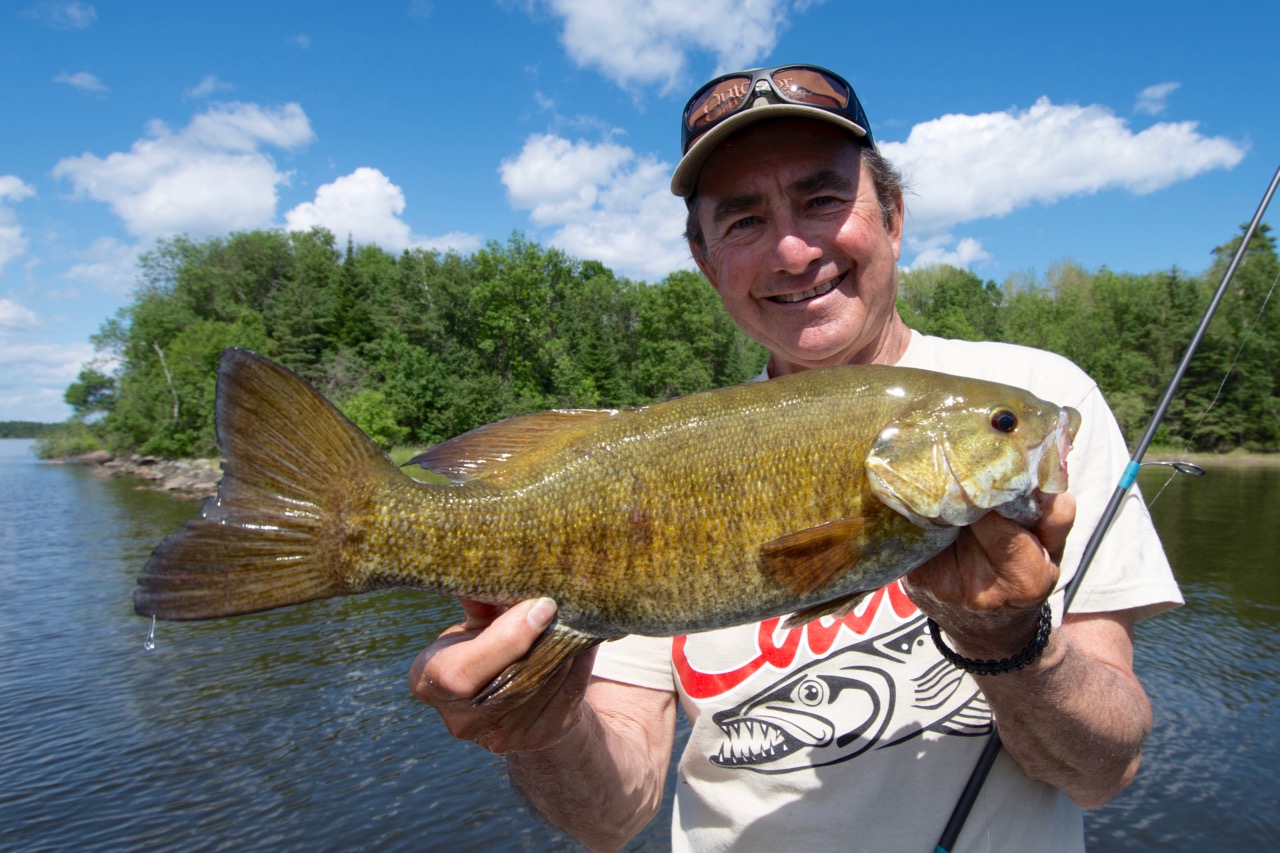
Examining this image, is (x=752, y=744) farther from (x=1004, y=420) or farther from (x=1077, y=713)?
(x=1004, y=420)

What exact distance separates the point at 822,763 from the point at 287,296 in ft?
221

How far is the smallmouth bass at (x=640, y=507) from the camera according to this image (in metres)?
2.02

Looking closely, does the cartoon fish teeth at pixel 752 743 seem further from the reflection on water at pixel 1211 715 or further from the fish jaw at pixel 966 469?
the reflection on water at pixel 1211 715

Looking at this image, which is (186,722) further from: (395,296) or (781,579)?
(395,296)

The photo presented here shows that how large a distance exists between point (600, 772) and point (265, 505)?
1441 millimetres

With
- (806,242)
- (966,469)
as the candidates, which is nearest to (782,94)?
(806,242)

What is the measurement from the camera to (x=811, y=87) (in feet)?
9.26

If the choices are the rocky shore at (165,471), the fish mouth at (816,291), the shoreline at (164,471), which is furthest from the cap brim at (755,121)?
the rocky shore at (165,471)

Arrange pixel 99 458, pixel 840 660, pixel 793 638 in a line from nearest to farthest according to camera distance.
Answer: pixel 840 660 < pixel 793 638 < pixel 99 458

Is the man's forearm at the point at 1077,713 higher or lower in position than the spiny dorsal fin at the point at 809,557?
lower

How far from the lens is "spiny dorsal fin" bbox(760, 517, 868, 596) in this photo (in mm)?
2004

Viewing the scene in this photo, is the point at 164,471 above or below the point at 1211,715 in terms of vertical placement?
above

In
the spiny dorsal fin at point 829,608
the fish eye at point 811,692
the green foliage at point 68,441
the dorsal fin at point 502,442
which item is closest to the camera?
the spiny dorsal fin at point 829,608

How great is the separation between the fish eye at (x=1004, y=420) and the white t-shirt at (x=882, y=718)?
0.60 meters
